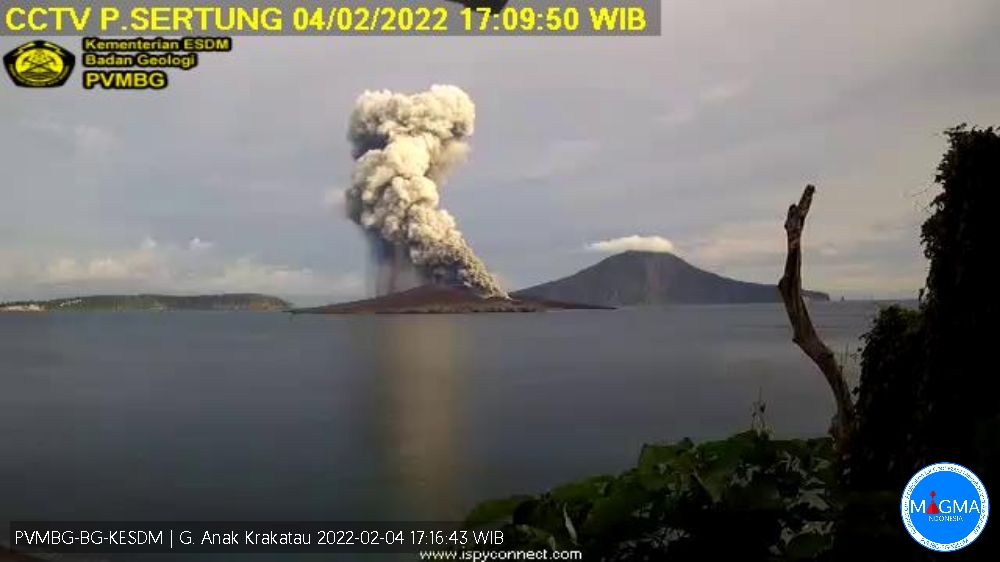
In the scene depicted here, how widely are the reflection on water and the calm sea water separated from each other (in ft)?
0.30

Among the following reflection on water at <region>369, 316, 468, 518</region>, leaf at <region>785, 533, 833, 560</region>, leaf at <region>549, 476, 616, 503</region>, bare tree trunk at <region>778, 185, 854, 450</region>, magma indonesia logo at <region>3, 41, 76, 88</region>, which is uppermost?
magma indonesia logo at <region>3, 41, 76, 88</region>

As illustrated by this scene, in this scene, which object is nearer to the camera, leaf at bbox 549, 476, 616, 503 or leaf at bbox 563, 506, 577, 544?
leaf at bbox 563, 506, 577, 544

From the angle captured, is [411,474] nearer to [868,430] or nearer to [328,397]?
[868,430]

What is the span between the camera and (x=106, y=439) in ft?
65.4

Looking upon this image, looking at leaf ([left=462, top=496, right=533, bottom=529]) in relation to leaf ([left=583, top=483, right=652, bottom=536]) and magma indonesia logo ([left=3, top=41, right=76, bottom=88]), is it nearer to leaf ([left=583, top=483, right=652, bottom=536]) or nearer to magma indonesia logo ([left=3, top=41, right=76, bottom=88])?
leaf ([left=583, top=483, right=652, bottom=536])

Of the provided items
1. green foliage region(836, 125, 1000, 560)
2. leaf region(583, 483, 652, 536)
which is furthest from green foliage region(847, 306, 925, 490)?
leaf region(583, 483, 652, 536)

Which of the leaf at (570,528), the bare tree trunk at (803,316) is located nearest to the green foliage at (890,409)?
the bare tree trunk at (803,316)

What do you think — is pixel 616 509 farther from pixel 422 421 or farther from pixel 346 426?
pixel 422 421

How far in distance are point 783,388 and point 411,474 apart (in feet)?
71.0

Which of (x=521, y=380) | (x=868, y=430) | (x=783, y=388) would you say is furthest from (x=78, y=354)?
(x=868, y=430)

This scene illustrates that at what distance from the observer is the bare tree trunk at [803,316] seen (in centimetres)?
223

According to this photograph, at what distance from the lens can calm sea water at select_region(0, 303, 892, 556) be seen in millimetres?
12977
